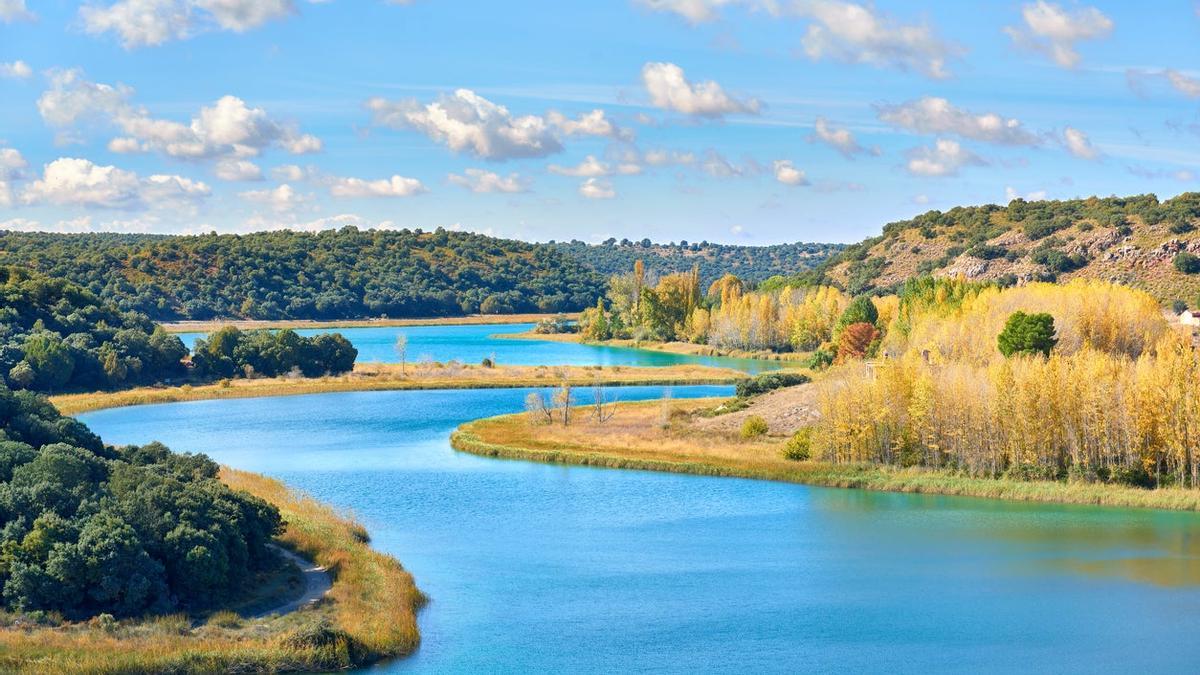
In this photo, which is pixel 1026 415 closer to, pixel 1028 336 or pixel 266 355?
pixel 1028 336

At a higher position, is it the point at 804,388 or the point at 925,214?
the point at 925,214

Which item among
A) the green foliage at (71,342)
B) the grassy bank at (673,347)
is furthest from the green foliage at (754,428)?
the grassy bank at (673,347)

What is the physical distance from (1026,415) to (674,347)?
335 feet

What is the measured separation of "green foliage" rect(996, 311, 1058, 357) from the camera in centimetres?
6700

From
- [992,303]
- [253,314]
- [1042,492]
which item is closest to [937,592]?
[1042,492]

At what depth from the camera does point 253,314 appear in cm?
19438

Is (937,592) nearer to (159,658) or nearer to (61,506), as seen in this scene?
(159,658)

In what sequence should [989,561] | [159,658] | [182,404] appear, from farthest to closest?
[182,404] → [989,561] → [159,658]

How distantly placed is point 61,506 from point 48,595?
11.7 feet

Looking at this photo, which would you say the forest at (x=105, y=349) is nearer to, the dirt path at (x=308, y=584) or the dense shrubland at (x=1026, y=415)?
the dirt path at (x=308, y=584)

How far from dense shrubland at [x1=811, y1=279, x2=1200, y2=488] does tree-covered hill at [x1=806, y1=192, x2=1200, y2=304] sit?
56757 mm

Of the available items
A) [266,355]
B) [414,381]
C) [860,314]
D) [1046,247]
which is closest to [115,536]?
[414,381]

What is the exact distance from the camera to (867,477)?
5844 cm

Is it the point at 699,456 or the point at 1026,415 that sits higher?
the point at 1026,415
